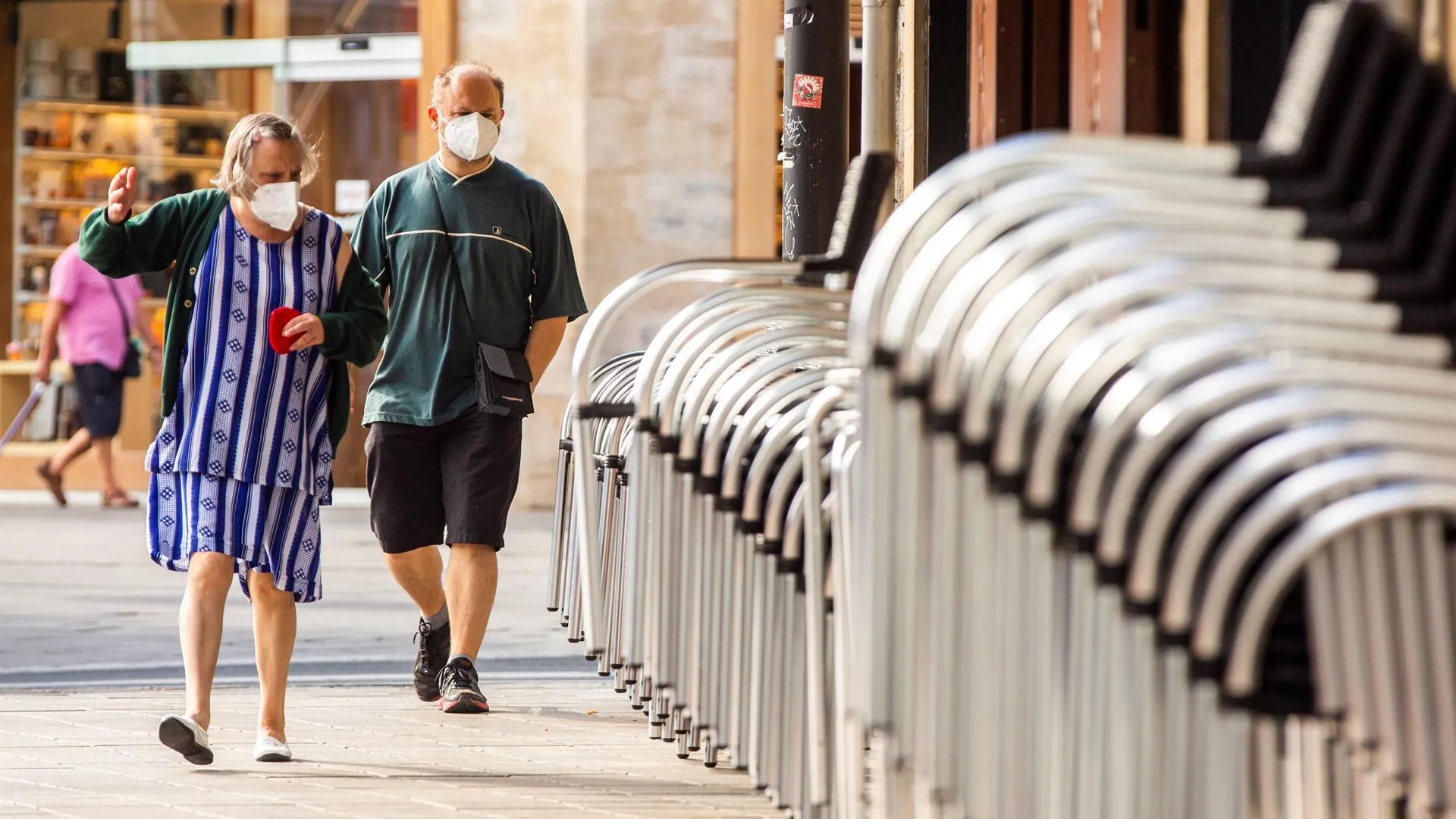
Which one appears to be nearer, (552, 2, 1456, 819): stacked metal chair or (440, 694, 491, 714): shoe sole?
(552, 2, 1456, 819): stacked metal chair

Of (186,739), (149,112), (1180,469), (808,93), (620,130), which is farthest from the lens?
(149,112)

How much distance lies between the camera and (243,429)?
514cm

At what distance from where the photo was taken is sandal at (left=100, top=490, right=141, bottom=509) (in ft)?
46.8

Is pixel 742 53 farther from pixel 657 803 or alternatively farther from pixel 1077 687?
pixel 1077 687

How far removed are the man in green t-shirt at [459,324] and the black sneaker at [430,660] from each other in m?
0.08

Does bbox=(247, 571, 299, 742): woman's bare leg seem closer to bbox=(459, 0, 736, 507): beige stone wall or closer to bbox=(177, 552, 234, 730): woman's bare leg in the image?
bbox=(177, 552, 234, 730): woman's bare leg

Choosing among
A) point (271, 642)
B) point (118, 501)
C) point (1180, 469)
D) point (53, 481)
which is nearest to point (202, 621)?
point (271, 642)

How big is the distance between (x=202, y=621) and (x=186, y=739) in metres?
0.29

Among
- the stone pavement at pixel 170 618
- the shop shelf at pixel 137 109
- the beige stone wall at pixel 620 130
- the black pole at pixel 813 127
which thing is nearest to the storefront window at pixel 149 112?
the shop shelf at pixel 137 109

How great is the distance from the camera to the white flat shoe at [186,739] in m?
5.01

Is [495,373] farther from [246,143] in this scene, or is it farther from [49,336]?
[49,336]

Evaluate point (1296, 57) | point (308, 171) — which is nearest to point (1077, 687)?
point (1296, 57)

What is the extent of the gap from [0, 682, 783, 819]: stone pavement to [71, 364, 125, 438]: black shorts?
728 centimetres

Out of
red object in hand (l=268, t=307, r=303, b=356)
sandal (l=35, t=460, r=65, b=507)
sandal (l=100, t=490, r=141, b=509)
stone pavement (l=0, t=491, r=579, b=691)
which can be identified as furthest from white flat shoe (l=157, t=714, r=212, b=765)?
sandal (l=35, t=460, r=65, b=507)
